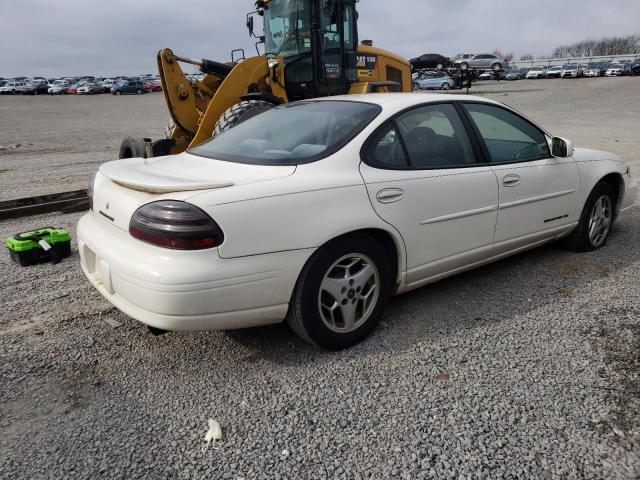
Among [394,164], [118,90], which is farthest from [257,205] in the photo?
[118,90]

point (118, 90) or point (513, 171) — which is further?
point (118, 90)

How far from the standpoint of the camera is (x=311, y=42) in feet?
28.0

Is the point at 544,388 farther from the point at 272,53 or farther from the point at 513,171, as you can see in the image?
the point at 272,53

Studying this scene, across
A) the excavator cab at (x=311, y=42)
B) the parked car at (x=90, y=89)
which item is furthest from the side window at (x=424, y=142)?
the parked car at (x=90, y=89)

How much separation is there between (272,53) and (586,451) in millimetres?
8120

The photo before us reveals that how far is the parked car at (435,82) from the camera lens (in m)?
38.7

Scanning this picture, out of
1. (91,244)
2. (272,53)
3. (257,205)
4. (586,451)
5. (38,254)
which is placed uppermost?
(272,53)

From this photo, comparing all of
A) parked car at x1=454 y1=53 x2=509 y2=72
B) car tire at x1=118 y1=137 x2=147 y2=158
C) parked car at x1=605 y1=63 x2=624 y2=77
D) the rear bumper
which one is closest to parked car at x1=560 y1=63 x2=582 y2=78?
parked car at x1=605 y1=63 x2=624 y2=77

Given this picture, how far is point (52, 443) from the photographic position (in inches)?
93.1

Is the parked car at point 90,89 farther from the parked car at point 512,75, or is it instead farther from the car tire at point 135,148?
the car tire at point 135,148

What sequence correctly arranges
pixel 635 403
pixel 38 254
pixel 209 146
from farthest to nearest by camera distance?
1. pixel 38 254
2. pixel 209 146
3. pixel 635 403

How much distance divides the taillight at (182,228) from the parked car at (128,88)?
56502mm

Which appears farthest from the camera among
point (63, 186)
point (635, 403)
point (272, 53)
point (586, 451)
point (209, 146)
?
point (272, 53)

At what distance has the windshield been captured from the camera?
8.54 metres
